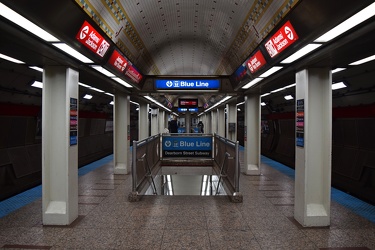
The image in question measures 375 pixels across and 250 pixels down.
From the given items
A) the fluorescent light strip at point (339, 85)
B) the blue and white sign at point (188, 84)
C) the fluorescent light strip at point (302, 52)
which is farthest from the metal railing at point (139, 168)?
the fluorescent light strip at point (339, 85)

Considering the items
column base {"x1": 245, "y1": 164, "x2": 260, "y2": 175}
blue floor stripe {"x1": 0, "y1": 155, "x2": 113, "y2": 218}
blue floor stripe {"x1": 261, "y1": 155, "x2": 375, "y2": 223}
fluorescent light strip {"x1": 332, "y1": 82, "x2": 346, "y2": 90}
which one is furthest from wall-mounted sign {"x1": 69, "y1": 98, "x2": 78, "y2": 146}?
fluorescent light strip {"x1": 332, "y1": 82, "x2": 346, "y2": 90}

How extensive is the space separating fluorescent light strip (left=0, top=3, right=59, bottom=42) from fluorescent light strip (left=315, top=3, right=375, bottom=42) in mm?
2978

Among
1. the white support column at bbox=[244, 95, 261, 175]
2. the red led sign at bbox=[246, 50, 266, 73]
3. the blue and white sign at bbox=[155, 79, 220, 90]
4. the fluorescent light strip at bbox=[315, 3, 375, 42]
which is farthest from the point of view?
the white support column at bbox=[244, 95, 261, 175]

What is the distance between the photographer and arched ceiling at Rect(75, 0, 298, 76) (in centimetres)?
471

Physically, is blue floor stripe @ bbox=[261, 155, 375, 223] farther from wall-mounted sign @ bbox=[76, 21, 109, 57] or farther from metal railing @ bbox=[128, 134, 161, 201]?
wall-mounted sign @ bbox=[76, 21, 109, 57]

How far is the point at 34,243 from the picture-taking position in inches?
132

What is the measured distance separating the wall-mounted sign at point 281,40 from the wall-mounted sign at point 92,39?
254 cm

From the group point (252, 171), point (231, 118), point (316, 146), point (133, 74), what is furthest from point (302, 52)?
point (231, 118)

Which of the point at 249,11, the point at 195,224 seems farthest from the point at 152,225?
the point at 249,11

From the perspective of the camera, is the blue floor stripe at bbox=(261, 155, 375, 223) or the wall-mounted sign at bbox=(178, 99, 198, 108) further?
the wall-mounted sign at bbox=(178, 99, 198, 108)

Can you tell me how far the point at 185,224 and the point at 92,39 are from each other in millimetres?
3028

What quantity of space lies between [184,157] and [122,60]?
519 centimetres

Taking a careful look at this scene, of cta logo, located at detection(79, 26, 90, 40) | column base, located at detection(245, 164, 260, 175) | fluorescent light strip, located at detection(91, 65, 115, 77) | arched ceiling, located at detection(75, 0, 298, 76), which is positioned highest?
arched ceiling, located at detection(75, 0, 298, 76)

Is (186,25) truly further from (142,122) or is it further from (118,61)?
(142,122)
